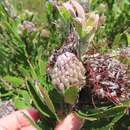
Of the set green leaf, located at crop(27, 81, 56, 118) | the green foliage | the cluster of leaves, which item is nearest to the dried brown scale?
green leaf, located at crop(27, 81, 56, 118)

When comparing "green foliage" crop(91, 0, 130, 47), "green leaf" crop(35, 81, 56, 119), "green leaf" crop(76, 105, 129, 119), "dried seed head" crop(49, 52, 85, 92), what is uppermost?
"dried seed head" crop(49, 52, 85, 92)

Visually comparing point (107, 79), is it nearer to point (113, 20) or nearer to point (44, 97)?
point (44, 97)

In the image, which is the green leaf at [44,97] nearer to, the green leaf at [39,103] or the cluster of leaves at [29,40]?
the green leaf at [39,103]

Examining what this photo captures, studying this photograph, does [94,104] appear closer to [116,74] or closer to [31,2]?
[116,74]

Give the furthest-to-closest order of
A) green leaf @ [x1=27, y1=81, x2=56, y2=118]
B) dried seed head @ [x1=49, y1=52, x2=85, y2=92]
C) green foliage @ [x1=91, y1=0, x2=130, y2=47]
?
1. green foliage @ [x1=91, y1=0, x2=130, y2=47]
2. green leaf @ [x1=27, y1=81, x2=56, y2=118]
3. dried seed head @ [x1=49, y1=52, x2=85, y2=92]

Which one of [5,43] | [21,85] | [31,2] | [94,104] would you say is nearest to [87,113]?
[94,104]

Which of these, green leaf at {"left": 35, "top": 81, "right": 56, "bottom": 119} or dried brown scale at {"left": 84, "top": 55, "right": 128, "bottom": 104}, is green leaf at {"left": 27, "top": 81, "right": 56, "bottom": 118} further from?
dried brown scale at {"left": 84, "top": 55, "right": 128, "bottom": 104}

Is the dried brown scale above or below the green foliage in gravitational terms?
above
